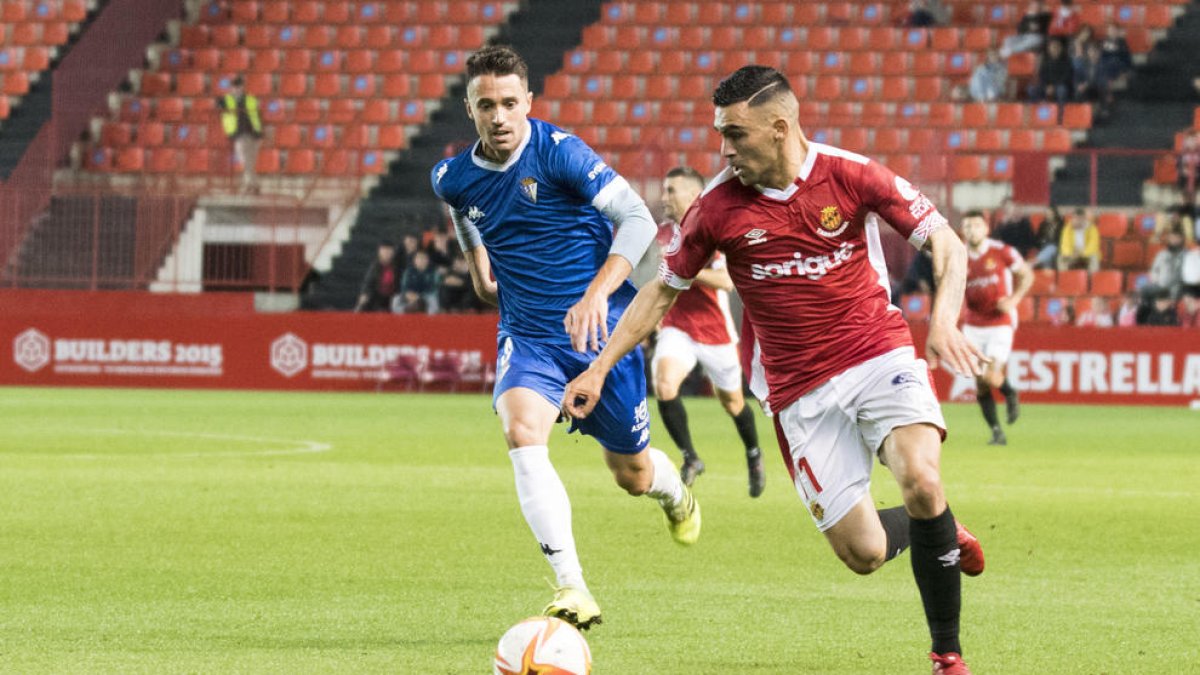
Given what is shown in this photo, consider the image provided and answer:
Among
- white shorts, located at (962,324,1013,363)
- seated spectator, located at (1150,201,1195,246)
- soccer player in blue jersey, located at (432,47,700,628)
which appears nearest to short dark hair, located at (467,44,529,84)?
soccer player in blue jersey, located at (432,47,700,628)

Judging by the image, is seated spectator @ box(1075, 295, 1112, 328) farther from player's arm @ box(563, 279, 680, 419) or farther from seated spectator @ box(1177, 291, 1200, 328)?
player's arm @ box(563, 279, 680, 419)

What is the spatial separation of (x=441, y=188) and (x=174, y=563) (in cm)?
247

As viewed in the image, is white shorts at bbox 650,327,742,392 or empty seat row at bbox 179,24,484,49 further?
empty seat row at bbox 179,24,484,49

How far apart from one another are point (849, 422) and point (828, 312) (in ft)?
1.30

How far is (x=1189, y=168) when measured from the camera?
2697 cm

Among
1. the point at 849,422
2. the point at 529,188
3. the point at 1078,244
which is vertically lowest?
the point at 1078,244

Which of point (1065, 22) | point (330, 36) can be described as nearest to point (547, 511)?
point (1065, 22)

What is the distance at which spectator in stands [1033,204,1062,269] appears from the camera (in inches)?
1061

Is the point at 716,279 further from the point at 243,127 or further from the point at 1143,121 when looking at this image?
the point at 243,127

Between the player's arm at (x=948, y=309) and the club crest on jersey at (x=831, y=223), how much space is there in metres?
0.30

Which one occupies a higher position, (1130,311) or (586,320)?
(586,320)

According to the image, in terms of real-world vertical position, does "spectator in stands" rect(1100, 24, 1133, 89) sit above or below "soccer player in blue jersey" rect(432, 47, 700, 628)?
Result: above

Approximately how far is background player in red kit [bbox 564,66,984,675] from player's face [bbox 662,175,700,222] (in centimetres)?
628

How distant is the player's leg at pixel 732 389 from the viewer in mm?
13477
